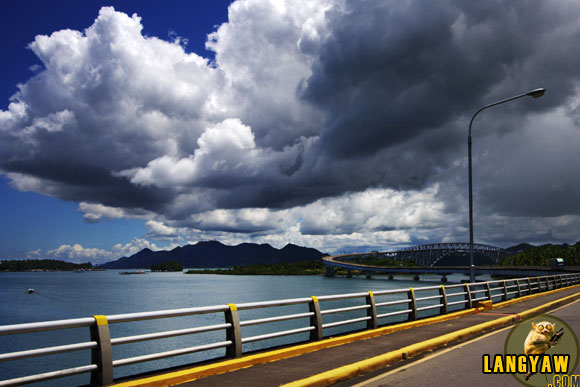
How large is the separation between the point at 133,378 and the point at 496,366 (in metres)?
6.84

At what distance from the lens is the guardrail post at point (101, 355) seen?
24.2 ft

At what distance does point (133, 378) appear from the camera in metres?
7.94

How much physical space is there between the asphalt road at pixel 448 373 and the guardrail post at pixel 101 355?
386 cm

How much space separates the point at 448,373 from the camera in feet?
29.5

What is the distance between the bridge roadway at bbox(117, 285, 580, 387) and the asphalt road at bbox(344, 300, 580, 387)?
0.15 metres

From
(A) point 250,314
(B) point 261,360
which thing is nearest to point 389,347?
(B) point 261,360

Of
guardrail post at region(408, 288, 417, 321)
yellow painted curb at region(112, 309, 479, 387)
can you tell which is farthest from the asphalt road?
guardrail post at region(408, 288, 417, 321)

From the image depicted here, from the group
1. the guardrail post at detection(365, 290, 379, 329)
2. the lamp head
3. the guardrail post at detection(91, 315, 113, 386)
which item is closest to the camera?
the guardrail post at detection(91, 315, 113, 386)

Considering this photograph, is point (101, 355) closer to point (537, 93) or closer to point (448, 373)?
point (448, 373)

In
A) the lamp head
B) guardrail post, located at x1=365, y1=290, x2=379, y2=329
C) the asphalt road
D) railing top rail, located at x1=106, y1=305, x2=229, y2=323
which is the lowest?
the asphalt road

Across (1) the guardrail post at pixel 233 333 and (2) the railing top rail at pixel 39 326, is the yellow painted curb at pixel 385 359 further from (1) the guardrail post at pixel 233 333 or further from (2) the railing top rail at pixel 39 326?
(2) the railing top rail at pixel 39 326

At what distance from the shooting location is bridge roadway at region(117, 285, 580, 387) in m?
8.05

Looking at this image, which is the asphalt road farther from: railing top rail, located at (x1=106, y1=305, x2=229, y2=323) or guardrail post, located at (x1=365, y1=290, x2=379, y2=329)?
railing top rail, located at (x1=106, y1=305, x2=229, y2=323)

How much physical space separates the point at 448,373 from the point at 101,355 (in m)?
6.18
